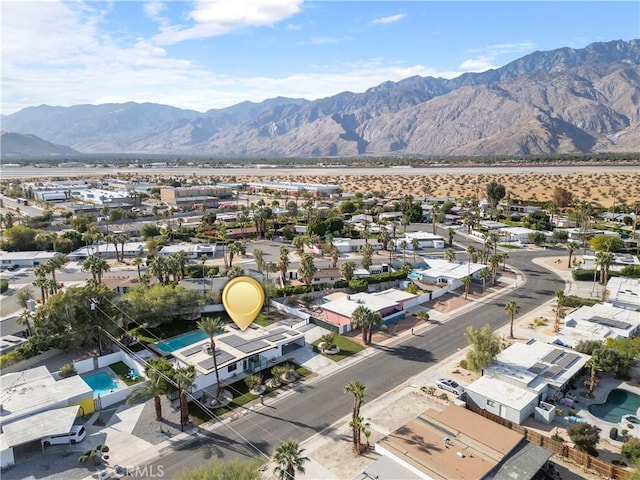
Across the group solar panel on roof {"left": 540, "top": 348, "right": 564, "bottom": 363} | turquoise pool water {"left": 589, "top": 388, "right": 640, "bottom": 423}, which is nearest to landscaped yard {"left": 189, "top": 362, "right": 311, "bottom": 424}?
solar panel on roof {"left": 540, "top": 348, "right": 564, "bottom": 363}

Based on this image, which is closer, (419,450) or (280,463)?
(280,463)

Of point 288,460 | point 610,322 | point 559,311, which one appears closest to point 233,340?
point 288,460

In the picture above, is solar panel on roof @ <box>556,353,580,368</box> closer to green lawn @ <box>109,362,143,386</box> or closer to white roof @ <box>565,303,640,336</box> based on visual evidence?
white roof @ <box>565,303,640,336</box>

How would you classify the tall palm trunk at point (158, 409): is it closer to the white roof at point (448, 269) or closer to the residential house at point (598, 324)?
the residential house at point (598, 324)

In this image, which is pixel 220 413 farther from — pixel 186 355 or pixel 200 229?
pixel 200 229

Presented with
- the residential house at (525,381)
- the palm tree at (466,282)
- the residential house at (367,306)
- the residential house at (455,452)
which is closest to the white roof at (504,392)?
the residential house at (525,381)

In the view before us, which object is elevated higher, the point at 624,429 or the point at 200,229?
the point at 200,229

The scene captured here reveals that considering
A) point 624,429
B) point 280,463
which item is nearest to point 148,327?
point 280,463
